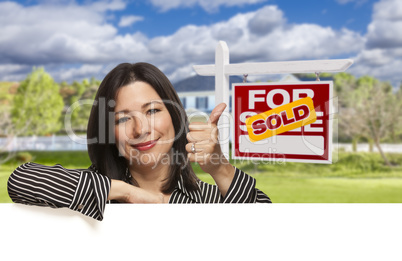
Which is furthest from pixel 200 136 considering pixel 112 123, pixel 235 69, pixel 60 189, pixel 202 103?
pixel 202 103

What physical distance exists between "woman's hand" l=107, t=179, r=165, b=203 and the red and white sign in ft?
3.76

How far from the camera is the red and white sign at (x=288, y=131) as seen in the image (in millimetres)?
2223

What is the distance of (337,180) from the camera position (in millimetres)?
10109

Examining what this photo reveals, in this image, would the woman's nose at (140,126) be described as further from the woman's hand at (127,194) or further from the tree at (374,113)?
the tree at (374,113)

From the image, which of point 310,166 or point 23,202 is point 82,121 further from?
point 23,202

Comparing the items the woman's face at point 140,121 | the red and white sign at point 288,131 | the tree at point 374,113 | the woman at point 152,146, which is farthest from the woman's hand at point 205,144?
the tree at point 374,113

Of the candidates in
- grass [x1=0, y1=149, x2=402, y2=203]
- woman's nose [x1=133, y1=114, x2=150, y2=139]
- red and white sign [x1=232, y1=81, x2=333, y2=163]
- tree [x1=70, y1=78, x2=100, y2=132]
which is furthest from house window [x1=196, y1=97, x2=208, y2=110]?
woman's nose [x1=133, y1=114, x2=150, y2=139]

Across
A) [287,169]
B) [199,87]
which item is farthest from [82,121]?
[287,169]

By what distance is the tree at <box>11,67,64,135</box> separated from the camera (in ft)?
36.1

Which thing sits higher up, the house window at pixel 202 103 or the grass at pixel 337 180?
the house window at pixel 202 103

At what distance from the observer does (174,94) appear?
5.01 feet

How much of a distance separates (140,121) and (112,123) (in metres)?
0.12

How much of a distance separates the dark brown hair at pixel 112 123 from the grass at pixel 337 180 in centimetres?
743

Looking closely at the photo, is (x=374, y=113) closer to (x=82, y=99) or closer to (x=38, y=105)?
(x=82, y=99)
